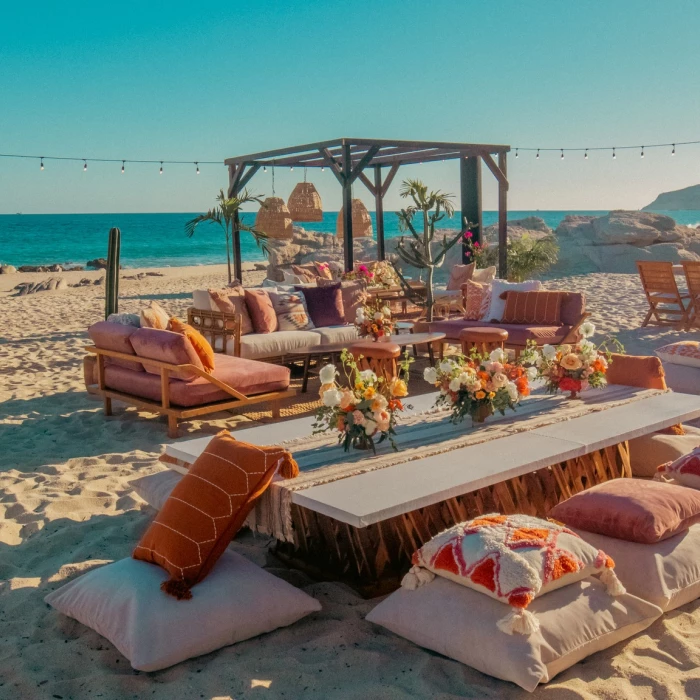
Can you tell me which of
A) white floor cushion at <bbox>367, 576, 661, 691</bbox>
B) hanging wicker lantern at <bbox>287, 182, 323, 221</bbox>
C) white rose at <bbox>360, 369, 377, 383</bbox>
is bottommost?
white floor cushion at <bbox>367, 576, 661, 691</bbox>

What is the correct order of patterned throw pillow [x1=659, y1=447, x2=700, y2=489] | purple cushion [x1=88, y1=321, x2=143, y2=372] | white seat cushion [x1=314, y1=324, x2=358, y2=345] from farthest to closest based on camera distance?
1. white seat cushion [x1=314, y1=324, x2=358, y2=345]
2. purple cushion [x1=88, y1=321, x2=143, y2=372]
3. patterned throw pillow [x1=659, y1=447, x2=700, y2=489]

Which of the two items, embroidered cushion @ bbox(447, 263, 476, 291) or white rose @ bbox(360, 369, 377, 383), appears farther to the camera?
embroidered cushion @ bbox(447, 263, 476, 291)

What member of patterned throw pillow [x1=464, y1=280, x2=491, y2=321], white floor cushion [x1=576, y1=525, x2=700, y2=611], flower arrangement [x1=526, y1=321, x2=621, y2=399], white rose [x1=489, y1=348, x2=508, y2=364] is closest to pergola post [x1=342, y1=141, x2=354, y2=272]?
patterned throw pillow [x1=464, y1=280, x2=491, y2=321]

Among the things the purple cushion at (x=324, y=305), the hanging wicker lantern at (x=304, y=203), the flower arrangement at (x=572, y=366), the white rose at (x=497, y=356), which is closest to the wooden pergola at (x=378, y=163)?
the hanging wicker lantern at (x=304, y=203)

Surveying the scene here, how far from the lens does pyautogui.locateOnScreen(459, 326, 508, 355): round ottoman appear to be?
24.7ft

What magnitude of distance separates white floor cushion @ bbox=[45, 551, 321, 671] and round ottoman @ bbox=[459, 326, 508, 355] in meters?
4.72

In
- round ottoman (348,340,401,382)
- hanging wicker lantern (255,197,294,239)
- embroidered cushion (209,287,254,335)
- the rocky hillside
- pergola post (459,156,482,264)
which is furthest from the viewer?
the rocky hillside

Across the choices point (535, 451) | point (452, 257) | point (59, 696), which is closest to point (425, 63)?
point (452, 257)

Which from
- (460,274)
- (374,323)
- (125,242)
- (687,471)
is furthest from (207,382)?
(125,242)

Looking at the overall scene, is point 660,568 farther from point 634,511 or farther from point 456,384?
point 456,384

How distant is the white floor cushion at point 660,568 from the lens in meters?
2.97

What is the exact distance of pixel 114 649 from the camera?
9.53 feet

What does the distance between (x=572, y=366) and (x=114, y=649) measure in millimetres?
2847

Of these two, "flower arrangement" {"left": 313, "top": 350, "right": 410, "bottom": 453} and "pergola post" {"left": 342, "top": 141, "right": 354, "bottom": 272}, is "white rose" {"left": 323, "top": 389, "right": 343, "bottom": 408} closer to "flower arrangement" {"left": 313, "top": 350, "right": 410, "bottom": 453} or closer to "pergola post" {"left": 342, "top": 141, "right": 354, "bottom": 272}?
"flower arrangement" {"left": 313, "top": 350, "right": 410, "bottom": 453}
